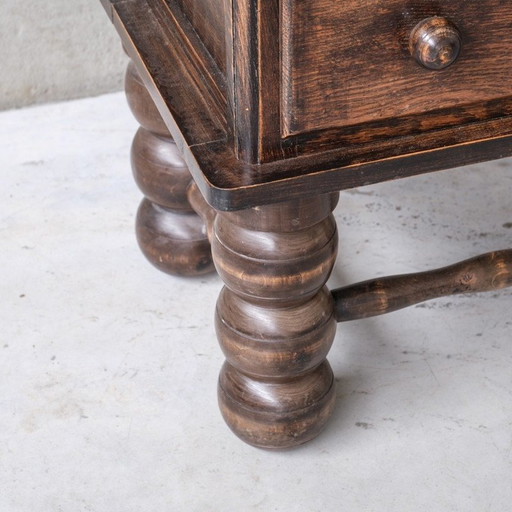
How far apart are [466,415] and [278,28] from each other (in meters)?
0.54

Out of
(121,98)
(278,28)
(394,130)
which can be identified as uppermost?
(278,28)

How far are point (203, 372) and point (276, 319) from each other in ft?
0.79

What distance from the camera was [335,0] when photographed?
761 mm

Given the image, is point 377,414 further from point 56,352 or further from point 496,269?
point 56,352

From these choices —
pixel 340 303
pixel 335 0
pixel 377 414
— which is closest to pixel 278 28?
pixel 335 0

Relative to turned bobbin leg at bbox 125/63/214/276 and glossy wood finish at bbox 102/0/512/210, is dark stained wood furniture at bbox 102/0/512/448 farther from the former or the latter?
turned bobbin leg at bbox 125/63/214/276

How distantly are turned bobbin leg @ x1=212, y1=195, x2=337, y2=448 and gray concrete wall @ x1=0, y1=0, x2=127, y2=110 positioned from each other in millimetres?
879

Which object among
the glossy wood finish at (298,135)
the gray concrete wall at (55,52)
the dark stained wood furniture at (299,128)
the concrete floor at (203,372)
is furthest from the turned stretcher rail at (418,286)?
the gray concrete wall at (55,52)

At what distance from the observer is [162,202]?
1265mm

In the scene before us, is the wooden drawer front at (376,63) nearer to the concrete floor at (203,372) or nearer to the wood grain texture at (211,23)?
the wood grain texture at (211,23)

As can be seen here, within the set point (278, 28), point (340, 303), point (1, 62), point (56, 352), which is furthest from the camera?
point (1, 62)

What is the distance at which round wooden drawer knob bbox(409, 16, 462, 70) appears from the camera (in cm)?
78

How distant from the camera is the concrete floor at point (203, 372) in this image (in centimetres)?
104

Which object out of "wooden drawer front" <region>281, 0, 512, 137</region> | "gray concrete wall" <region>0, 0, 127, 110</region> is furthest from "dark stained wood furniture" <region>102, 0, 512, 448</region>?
"gray concrete wall" <region>0, 0, 127, 110</region>
